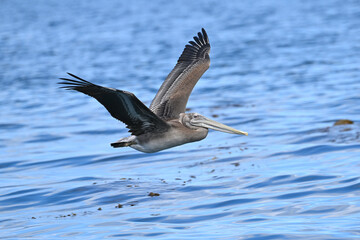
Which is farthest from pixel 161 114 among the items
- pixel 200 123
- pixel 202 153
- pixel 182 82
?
pixel 202 153

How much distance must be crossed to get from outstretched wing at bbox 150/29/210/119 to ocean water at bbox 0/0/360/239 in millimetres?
1226

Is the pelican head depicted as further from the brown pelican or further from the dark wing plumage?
the dark wing plumage

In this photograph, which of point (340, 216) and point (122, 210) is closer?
point (340, 216)

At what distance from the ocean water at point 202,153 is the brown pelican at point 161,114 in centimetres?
94

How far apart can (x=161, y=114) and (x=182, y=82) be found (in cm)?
78

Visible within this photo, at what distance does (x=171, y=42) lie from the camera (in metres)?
33.0

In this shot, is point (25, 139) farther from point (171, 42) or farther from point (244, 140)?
point (171, 42)

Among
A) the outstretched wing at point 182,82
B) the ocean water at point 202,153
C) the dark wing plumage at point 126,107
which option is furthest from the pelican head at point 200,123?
the ocean water at point 202,153

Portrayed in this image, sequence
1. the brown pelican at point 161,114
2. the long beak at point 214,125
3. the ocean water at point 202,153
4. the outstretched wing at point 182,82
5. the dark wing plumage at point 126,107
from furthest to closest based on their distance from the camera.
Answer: the outstretched wing at point 182,82, the long beak at point 214,125, the ocean water at point 202,153, the brown pelican at point 161,114, the dark wing plumage at point 126,107

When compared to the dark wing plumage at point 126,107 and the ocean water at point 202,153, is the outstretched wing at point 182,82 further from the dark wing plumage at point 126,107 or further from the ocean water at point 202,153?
the ocean water at point 202,153

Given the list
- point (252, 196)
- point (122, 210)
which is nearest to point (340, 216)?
point (252, 196)

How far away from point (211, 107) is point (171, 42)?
1638 centimetres

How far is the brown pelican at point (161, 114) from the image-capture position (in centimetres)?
768

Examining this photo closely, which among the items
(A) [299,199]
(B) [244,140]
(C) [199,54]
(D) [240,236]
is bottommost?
(D) [240,236]
